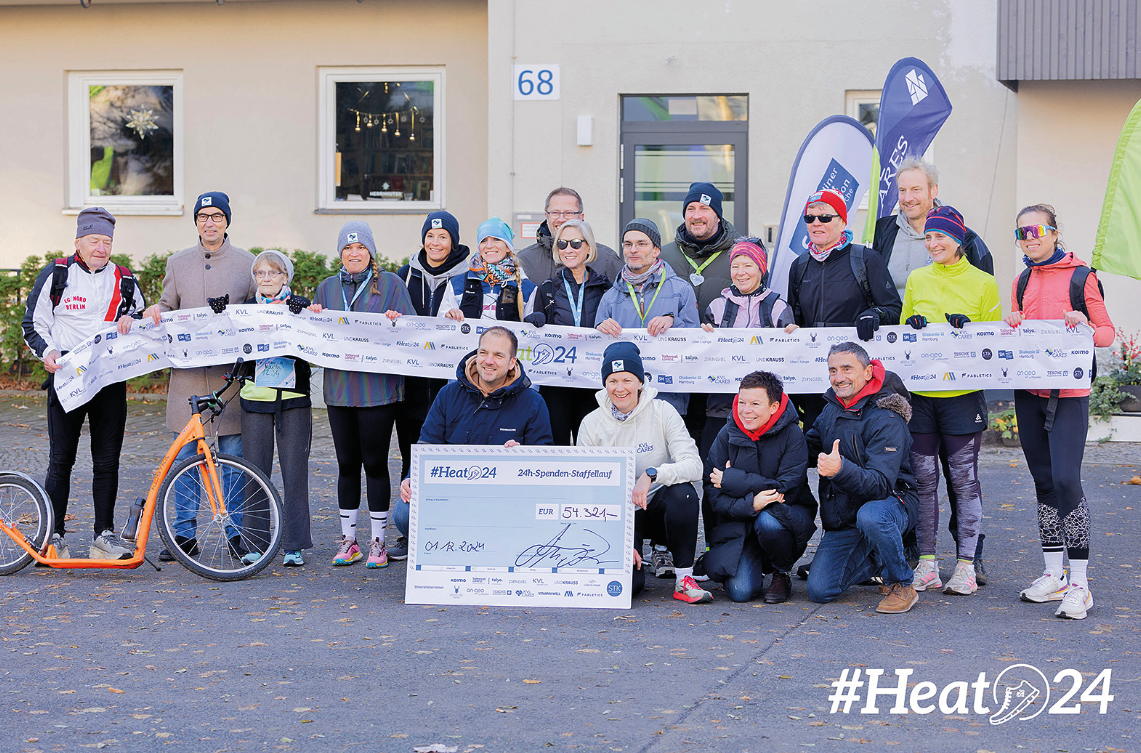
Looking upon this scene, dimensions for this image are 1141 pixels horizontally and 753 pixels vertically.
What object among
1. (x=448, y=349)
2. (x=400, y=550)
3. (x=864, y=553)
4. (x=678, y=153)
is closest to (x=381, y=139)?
(x=678, y=153)

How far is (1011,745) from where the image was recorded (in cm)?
450

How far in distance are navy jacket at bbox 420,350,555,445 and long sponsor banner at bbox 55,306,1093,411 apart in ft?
2.64

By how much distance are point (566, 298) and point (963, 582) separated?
2901mm

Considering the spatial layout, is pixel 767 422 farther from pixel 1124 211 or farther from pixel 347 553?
pixel 347 553

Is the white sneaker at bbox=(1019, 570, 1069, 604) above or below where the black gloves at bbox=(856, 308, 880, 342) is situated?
below

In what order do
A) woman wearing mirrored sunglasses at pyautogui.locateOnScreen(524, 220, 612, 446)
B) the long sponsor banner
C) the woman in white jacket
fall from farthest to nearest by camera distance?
woman wearing mirrored sunglasses at pyautogui.locateOnScreen(524, 220, 612, 446) → the long sponsor banner → the woman in white jacket

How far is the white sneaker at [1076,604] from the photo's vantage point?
6266 mm

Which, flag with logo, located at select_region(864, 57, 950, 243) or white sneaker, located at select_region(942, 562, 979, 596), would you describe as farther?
flag with logo, located at select_region(864, 57, 950, 243)

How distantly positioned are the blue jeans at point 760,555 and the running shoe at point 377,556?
2.09m

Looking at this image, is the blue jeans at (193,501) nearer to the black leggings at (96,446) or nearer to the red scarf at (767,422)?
the black leggings at (96,446)

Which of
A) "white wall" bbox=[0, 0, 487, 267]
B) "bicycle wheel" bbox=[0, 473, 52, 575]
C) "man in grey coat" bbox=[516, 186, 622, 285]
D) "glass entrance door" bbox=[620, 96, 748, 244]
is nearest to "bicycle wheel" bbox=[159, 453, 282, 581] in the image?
"bicycle wheel" bbox=[0, 473, 52, 575]

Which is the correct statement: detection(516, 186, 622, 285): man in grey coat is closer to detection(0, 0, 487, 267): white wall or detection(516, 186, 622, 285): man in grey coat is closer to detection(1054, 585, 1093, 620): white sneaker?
detection(1054, 585, 1093, 620): white sneaker

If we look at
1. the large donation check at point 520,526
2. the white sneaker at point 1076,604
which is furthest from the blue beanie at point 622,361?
the white sneaker at point 1076,604

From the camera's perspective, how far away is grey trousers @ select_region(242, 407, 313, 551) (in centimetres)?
754
